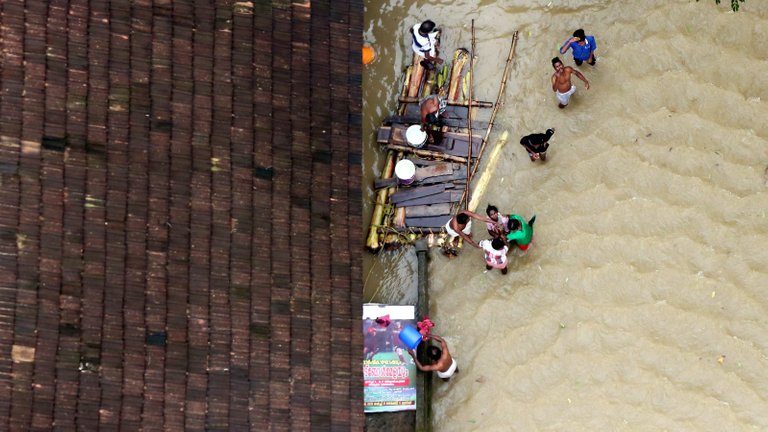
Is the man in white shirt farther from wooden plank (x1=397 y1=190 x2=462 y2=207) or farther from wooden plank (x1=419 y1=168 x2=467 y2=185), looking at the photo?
wooden plank (x1=397 y1=190 x2=462 y2=207)

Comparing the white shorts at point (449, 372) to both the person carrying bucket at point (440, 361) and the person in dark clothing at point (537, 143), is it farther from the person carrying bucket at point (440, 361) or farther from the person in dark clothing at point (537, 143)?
the person in dark clothing at point (537, 143)

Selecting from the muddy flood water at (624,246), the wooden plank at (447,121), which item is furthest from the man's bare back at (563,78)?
the wooden plank at (447,121)

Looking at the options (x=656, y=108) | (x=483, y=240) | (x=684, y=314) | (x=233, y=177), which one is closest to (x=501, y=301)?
(x=483, y=240)

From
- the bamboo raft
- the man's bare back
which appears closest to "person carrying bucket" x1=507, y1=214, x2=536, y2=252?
the bamboo raft

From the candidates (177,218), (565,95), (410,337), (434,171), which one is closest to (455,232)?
(434,171)

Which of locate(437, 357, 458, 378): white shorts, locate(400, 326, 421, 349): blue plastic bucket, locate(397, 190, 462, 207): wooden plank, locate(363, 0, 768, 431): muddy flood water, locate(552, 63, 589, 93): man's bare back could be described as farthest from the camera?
locate(397, 190, 462, 207): wooden plank

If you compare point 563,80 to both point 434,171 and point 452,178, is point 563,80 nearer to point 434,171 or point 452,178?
point 452,178
